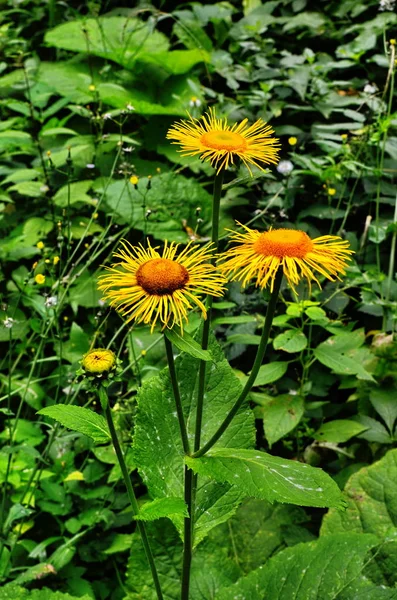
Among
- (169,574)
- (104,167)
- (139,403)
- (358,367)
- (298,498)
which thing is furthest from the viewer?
(104,167)

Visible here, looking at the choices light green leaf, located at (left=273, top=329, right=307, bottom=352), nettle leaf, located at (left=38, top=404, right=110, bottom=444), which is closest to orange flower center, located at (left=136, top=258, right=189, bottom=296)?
nettle leaf, located at (left=38, top=404, right=110, bottom=444)

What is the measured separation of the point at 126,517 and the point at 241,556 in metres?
0.31

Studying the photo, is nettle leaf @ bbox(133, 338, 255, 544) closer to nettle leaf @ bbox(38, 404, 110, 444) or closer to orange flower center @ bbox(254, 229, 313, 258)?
nettle leaf @ bbox(38, 404, 110, 444)

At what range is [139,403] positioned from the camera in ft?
3.58

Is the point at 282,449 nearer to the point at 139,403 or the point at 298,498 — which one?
the point at 139,403

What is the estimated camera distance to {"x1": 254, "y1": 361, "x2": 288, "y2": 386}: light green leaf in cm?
149

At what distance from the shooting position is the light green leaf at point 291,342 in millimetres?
1429

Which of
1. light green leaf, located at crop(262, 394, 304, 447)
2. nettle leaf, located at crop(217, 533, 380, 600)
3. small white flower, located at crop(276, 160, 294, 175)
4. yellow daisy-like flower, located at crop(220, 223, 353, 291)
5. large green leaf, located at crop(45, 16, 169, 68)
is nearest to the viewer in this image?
yellow daisy-like flower, located at crop(220, 223, 353, 291)

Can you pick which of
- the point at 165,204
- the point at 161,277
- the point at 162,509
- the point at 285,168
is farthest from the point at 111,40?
the point at 162,509

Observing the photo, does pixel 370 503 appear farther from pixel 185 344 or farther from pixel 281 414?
pixel 185 344

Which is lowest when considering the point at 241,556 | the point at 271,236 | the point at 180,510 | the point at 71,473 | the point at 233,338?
the point at 241,556

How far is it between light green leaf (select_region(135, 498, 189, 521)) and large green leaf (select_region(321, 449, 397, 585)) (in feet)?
1.84

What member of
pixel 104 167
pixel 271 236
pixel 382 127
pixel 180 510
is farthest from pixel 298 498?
pixel 104 167

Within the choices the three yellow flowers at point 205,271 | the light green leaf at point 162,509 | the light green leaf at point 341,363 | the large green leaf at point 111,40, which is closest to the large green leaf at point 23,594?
the light green leaf at point 162,509
